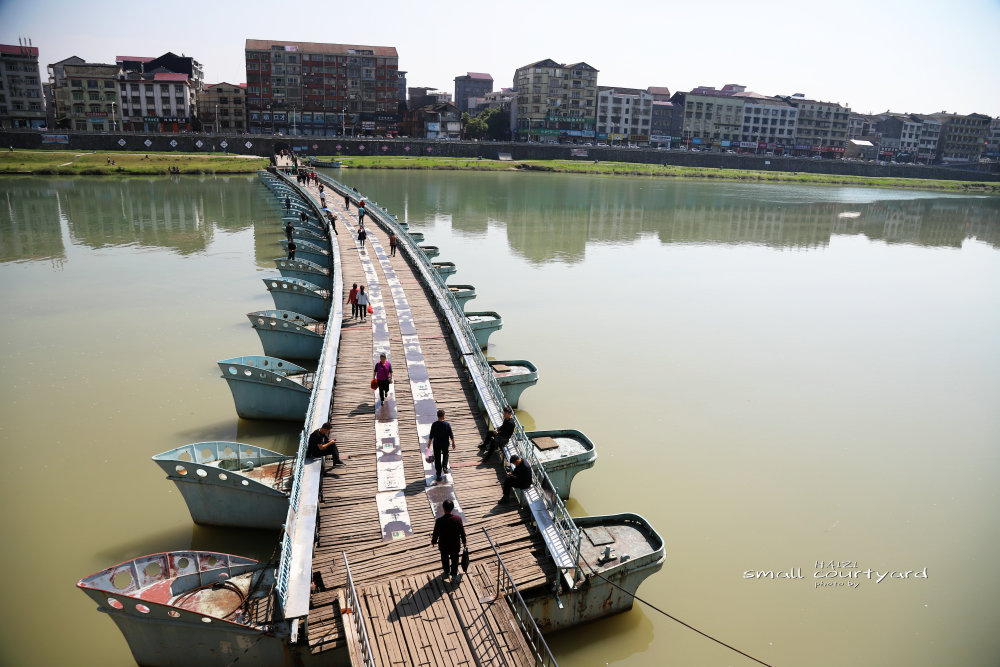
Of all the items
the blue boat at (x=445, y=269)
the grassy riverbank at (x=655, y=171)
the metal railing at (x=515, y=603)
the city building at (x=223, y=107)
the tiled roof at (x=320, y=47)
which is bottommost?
the metal railing at (x=515, y=603)

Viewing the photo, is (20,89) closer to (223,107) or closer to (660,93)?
(223,107)

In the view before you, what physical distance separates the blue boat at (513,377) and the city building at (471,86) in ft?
547

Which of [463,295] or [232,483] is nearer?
[232,483]

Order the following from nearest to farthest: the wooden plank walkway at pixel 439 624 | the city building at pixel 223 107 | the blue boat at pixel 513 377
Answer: the wooden plank walkway at pixel 439 624
the blue boat at pixel 513 377
the city building at pixel 223 107

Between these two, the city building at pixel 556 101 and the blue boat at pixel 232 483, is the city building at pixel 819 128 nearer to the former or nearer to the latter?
the city building at pixel 556 101

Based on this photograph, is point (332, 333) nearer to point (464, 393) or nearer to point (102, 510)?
point (464, 393)

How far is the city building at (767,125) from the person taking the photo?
155m

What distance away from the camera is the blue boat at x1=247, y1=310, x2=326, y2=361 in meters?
21.4

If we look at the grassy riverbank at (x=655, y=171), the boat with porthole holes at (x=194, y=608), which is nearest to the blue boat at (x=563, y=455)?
the boat with porthole holes at (x=194, y=608)

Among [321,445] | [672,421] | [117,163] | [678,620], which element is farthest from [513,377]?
[117,163]

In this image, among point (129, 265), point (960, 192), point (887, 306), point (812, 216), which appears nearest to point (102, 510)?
point (129, 265)

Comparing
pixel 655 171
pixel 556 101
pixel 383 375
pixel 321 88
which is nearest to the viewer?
pixel 383 375

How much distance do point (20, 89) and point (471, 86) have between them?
103343 millimetres

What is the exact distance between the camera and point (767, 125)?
157m
